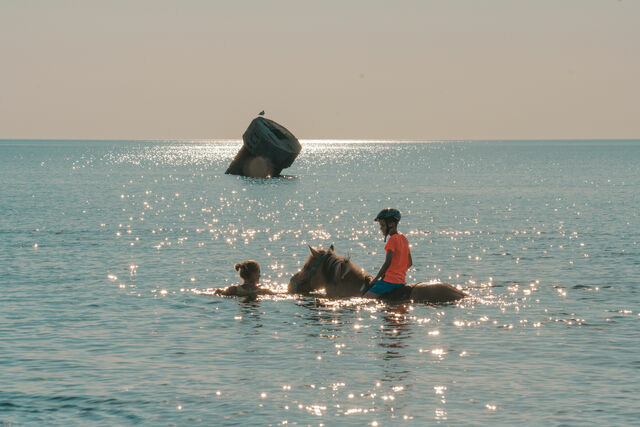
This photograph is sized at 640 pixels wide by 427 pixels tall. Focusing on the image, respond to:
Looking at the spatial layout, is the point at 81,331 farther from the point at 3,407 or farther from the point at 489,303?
the point at 489,303

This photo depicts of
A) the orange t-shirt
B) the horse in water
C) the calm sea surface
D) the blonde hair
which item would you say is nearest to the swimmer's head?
the blonde hair

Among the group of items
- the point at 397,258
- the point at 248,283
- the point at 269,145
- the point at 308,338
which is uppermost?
the point at 269,145

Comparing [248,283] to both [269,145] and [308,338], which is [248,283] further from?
[269,145]

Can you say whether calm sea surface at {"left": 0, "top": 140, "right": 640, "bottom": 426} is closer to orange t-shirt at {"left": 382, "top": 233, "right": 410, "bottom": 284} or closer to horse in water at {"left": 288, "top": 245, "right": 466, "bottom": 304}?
horse in water at {"left": 288, "top": 245, "right": 466, "bottom": 304}

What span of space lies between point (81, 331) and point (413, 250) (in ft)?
57.2

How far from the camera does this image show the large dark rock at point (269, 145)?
3282 inches

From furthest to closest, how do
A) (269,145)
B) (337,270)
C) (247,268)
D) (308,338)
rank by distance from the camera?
(269,145), (247,268), (337,270), (308,338)

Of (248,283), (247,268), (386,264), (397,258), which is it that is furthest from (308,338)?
(248,283)

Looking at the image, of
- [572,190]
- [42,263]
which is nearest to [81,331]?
[42,263]

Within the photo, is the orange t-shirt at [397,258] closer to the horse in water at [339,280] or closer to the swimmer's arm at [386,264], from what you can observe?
the swimmer's arm at [386,264]

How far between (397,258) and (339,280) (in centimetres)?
141

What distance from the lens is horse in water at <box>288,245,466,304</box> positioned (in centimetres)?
1717

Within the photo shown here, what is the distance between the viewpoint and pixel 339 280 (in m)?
17.2

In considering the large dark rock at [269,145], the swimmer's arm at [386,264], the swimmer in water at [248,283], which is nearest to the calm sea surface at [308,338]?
→ the swimmer in water at [248,283]
